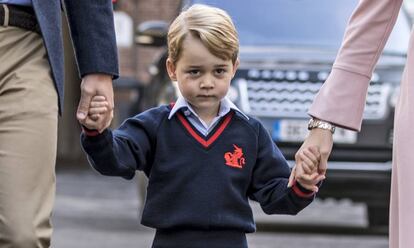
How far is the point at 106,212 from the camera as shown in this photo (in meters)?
14.1

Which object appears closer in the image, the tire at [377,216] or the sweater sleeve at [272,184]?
the sweater sleeve at [272,184]

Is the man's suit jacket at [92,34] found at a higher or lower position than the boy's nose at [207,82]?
higher

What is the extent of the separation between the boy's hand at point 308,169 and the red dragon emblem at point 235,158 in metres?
0.25

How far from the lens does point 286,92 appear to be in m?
10.9

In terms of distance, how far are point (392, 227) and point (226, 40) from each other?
93cm

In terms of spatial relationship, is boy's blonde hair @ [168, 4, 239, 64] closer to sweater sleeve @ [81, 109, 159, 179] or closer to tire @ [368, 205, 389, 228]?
sweater sleeve @ [81, 109, 159, 179]

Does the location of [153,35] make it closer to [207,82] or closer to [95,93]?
[207,82]

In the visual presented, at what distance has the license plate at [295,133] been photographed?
10.5 metres

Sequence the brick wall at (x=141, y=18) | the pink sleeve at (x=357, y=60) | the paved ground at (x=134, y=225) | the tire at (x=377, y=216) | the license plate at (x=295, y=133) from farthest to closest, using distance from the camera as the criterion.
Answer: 1. the brick wall at (x=141, y=18)
2. the tire at (x=377, y=216)
3. the paved ground at (x=134, y=225)
4. the license plate at (x=295, y=133)
5. the pink sleeve at (x=357, y=60)

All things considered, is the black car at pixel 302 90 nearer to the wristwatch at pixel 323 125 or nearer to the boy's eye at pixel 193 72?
the boy's eye at pixel 193 72

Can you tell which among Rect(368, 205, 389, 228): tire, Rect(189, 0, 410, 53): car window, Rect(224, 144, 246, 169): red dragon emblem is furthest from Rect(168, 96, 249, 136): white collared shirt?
Rect(368, 205, 389, 228): tire

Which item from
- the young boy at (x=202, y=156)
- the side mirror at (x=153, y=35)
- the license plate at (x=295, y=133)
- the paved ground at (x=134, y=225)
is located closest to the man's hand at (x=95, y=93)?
the young boy at (x=202, y=156)

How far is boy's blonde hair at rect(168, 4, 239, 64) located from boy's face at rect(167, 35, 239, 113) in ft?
0.07

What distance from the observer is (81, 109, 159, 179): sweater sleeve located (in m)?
4.38
